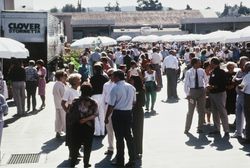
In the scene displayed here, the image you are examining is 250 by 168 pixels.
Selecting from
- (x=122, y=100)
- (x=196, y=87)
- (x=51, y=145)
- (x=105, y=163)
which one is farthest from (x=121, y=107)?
(x=196, y=87)

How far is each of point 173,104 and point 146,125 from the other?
4.42 m

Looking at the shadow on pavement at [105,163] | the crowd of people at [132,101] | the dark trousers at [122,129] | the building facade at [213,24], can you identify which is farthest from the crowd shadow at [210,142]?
the building facade at [213,24]

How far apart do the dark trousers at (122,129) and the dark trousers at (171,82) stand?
9942 mm

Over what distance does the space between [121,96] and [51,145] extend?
122 inches

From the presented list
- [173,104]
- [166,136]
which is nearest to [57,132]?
[166,136]

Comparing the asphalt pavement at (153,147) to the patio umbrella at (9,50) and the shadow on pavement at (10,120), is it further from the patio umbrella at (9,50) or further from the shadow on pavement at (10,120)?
the patio umbrella at (9,50)

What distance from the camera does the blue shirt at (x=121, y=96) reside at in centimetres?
894

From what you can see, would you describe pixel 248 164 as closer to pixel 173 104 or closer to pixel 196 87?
pixel 196 87

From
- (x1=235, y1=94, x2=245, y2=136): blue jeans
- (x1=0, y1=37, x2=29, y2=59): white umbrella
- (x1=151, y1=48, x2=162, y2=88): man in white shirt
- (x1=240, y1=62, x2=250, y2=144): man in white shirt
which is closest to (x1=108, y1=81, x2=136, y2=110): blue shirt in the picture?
(x1=240, y1=62, x2=250, y2=144): man in white shirt

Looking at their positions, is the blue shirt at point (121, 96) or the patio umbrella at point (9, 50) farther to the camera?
the patio umbrella at point (9, 50)

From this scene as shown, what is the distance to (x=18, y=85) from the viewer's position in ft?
49.9

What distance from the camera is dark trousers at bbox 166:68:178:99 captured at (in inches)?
745

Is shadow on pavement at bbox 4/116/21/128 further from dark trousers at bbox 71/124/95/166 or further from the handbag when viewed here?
dark trousers at bbox 71/124/95/166

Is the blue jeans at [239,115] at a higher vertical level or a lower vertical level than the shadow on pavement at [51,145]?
higher
